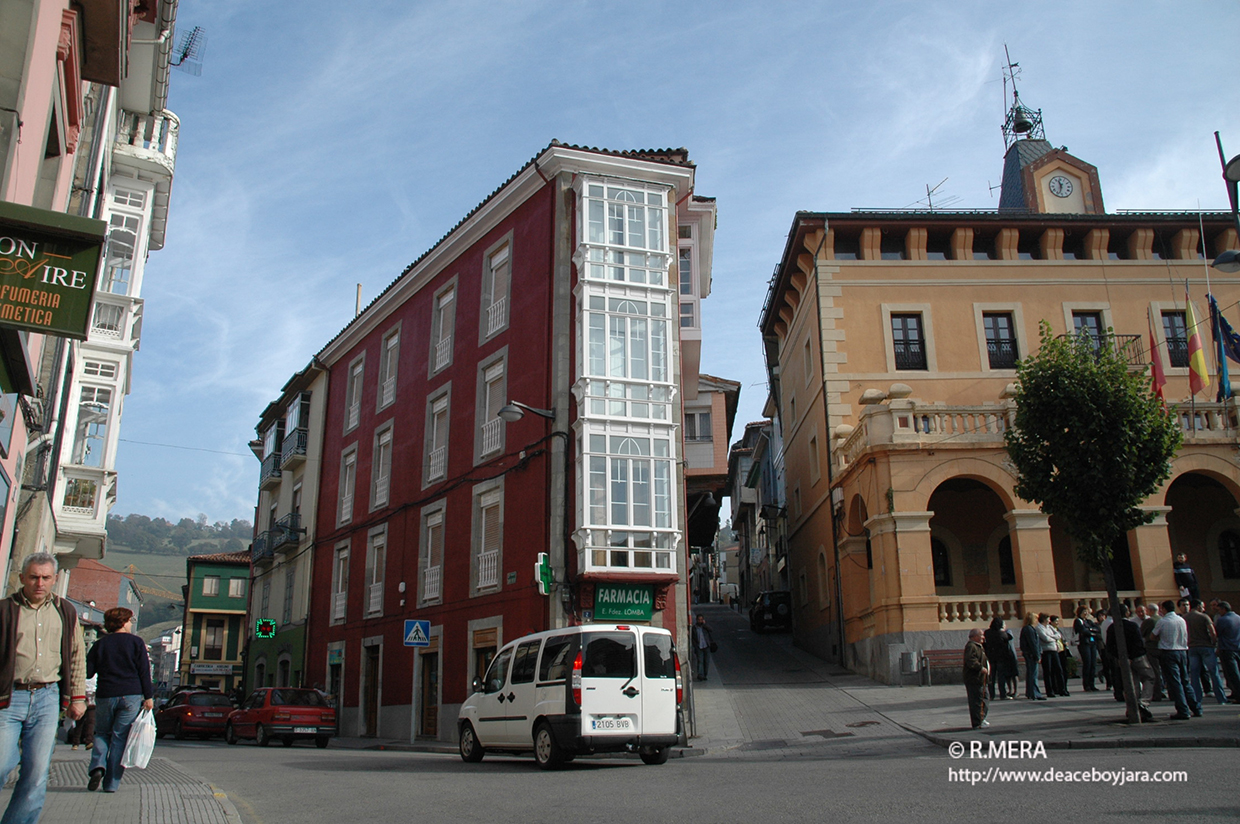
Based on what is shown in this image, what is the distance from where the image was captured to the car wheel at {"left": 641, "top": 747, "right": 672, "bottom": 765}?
12422mm

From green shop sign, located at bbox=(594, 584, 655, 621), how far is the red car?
731 cm

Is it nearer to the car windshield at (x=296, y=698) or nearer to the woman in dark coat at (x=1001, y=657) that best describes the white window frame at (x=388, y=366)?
the car windshield at (x=296, y=698)

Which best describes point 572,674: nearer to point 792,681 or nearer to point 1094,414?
point 1094,414

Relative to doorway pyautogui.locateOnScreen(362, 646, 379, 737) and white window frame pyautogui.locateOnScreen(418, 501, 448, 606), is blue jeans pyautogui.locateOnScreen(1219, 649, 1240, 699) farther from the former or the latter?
doorway pyautogui.locateOnScreen(362, 646, 379, 737)

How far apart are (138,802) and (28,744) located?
281 centimetres

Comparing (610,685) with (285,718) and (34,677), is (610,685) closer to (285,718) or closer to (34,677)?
(34,677)

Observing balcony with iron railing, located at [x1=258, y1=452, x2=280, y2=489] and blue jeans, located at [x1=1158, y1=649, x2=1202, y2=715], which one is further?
balcony with iron railing, located at [x1=258, y1=452, x2=280, y2=489]

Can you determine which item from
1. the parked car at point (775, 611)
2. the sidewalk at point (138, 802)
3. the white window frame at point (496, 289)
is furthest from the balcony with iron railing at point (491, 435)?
the parked car at point (775, 611)

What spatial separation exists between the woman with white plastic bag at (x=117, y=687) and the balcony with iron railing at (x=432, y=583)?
49.3ft

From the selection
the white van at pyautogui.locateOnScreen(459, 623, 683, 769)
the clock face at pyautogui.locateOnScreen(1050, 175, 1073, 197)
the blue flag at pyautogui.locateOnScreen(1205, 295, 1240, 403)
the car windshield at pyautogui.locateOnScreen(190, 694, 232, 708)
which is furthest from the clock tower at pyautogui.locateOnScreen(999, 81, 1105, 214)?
the car windshield at pyautogui.locateOnScreen(190, 694, 232, 708)

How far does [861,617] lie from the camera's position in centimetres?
2280

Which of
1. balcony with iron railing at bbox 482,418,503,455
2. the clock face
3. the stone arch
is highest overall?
the clock face

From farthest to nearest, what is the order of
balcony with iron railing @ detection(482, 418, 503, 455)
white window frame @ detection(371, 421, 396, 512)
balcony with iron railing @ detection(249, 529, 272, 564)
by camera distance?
balcony with iron railing @ detection(249, 529, 272, 564) < white window frame @ detection(371, 421, 396, 512) < balcony with iron railing @ detection(482, 418, 503, 455)

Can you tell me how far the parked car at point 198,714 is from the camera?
79.0 ft
